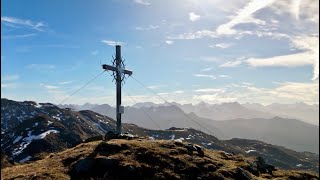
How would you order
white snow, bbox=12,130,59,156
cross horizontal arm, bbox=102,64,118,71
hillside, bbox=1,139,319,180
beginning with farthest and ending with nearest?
white snow, bbox=12,130,59,156
cross horizontal arm, bbox=102,64,118,71
hillside, bbox=1,139,319,180

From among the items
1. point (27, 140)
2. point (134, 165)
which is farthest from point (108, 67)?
point (27, 140)

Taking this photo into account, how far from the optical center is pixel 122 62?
161 ft

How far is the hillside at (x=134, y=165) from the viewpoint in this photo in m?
33.5

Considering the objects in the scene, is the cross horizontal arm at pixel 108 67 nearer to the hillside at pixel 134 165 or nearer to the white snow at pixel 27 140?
the hillside at pixel 134 165

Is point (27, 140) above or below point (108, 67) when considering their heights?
below

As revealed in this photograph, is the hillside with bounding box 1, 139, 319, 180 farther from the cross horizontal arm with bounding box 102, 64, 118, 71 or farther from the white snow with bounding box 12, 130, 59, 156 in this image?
the white snow with bounding box 12, 130, 59, 156

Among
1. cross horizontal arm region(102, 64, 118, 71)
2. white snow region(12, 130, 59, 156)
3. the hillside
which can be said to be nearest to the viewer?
the hillside

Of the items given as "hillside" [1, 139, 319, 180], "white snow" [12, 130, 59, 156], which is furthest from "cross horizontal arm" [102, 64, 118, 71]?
"white snow" [12, 130, 59, 156]

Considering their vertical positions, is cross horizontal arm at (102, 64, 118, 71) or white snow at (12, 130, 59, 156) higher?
cross horizontal arm at (102, 64, 118, 71)

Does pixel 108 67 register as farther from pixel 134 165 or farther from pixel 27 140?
pixel 27 140

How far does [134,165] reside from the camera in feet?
115

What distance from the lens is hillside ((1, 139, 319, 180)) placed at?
33.5 metres

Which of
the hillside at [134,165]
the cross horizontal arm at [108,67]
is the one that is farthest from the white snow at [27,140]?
the hillside at [134,165]

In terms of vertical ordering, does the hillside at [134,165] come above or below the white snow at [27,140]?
above
